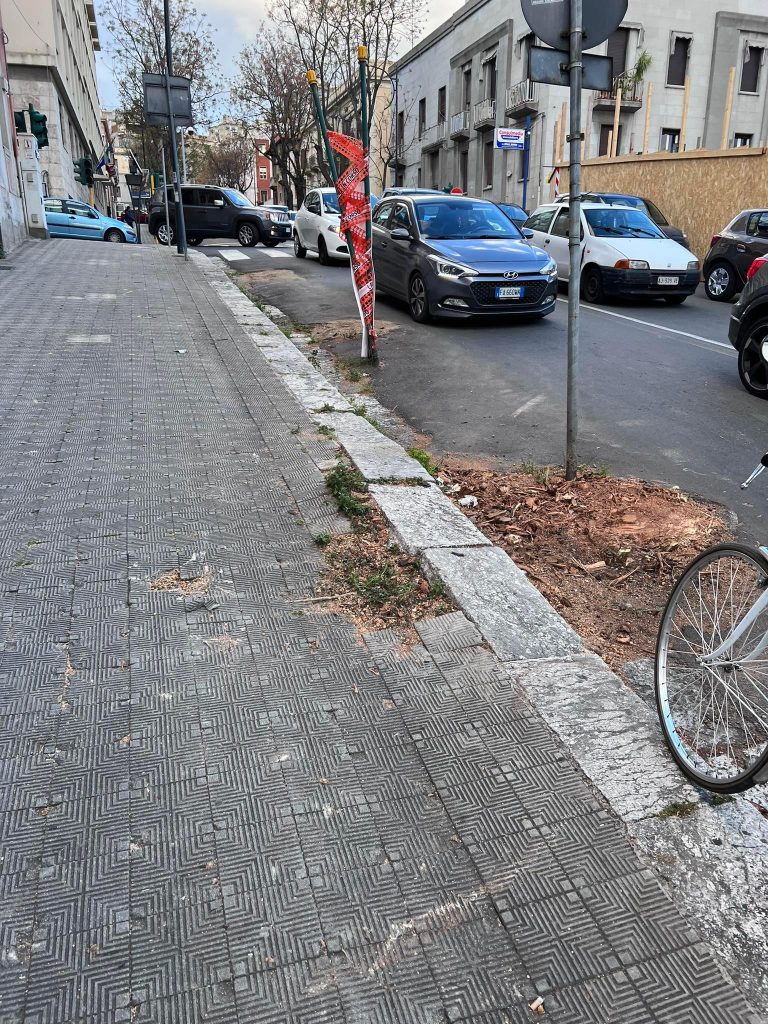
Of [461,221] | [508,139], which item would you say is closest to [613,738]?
Result: [461,221]

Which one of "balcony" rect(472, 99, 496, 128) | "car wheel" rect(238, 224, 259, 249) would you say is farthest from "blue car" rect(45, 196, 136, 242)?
"balcony" rect(472, 99, 496, 128)

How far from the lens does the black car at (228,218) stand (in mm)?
25469

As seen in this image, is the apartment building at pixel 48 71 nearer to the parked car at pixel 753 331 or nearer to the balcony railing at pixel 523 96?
the balcony railing at pixel 523 96

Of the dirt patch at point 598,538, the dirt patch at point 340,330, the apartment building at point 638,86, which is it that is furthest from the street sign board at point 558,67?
the apartment building at point 638,86

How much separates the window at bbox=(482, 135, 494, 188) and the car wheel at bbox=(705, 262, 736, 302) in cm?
2744

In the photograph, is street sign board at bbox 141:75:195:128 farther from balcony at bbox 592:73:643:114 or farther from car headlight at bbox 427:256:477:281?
balcony at bbox 592:73:643:114

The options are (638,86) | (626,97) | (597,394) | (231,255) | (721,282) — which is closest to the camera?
(597,394)

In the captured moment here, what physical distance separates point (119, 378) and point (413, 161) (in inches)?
1906

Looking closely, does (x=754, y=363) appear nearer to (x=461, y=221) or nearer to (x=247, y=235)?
(x=461, y=221)

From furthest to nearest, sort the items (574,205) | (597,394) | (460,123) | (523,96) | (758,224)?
(460,123), (523,96), (758,224), (597,394), (574,205)

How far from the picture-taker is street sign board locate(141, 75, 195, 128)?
17453 millimetres

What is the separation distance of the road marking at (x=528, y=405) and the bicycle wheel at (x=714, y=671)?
13.7 feet

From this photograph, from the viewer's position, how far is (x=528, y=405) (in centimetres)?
730

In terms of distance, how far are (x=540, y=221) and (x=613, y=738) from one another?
15.5 meters
